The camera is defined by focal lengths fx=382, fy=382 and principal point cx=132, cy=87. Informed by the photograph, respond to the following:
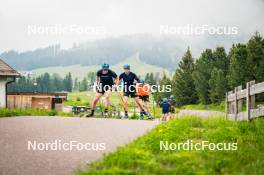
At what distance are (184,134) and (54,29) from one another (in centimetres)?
627

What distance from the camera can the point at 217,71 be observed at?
5366cm

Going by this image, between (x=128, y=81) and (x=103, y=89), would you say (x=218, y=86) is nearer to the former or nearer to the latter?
(x=128, y=81)

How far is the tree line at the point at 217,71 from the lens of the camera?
4031 cm

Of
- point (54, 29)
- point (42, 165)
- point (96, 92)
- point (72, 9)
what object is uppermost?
point (72, 9)

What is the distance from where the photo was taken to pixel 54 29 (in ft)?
39.8

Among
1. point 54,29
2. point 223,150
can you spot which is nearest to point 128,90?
point 54,29

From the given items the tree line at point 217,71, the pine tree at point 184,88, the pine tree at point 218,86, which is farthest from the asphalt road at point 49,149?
the pine tree at point 184,88

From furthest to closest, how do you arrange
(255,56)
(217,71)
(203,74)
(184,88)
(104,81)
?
(184,88) < (203,74) < (217,71) < (255,56) < (104,81)

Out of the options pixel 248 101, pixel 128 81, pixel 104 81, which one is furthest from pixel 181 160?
pixel 128 81

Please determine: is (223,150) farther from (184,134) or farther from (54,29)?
(54,29)
